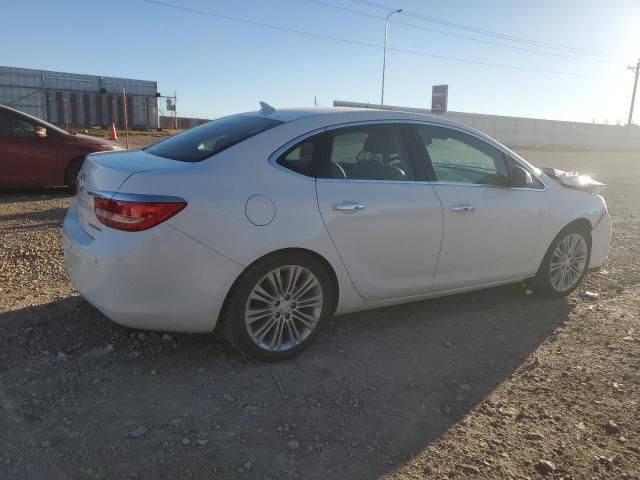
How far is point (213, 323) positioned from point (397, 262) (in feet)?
4.49

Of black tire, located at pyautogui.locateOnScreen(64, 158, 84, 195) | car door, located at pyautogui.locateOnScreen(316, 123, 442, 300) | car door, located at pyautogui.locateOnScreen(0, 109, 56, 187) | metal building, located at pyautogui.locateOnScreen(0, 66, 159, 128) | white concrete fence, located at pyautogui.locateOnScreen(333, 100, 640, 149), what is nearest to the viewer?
car door, located at pyautogui.locateOnScreen(316, 123, 442, 300)

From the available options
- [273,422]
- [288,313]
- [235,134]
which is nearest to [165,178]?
[235,134]

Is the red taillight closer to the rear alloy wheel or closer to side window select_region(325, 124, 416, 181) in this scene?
side window select_region(325, 124, 416, 181)

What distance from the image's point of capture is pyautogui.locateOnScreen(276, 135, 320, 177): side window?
351 cm

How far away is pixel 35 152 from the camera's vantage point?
340 inches

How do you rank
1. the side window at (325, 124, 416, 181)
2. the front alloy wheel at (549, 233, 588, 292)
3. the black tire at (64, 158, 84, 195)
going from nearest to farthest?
1. the side window at (325, 124, 416, 181)
2. the front alloy wheel at (549, 233, 588, 292)
3. the black tire at (64, 158, 84, 195)

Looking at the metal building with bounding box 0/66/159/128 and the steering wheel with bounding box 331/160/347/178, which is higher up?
the metal building with bounding box 0/66/159/128

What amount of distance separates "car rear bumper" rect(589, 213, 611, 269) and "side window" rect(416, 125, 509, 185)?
140 cm

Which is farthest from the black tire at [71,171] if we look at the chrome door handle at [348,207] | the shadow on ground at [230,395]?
the chrome door handle at [348,207]

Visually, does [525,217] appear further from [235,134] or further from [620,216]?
[620,216]

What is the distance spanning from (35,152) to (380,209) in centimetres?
699

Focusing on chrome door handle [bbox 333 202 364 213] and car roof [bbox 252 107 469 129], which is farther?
car roof [bbox 252 107 469 129]

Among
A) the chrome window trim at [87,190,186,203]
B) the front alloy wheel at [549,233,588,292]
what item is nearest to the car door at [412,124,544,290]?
the front alloy wheel at [549,233,588,292]

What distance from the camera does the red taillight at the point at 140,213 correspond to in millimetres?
3047
